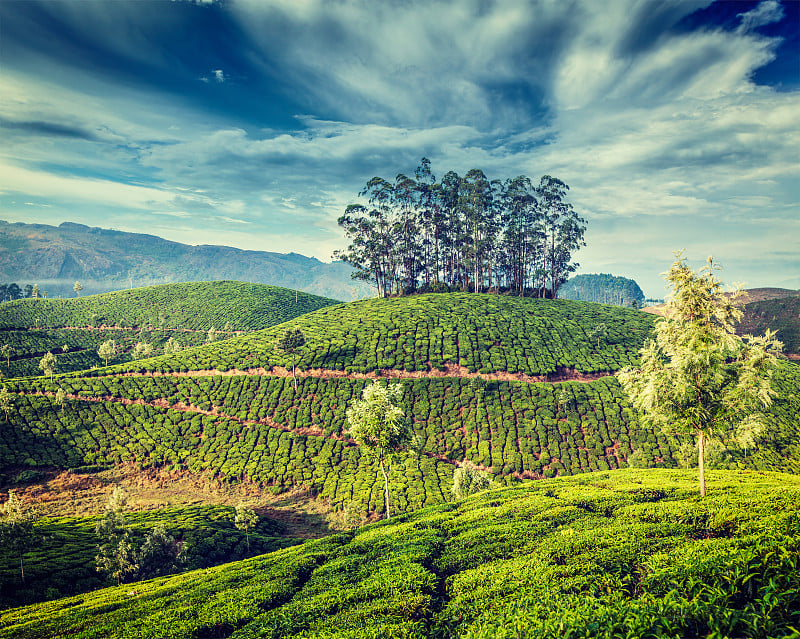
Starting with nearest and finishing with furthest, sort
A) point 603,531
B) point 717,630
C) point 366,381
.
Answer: point 717,630 → point 603,531 → point 366,381

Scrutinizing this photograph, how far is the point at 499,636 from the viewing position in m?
7.83

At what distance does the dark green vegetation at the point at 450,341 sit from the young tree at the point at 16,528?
3963 cm

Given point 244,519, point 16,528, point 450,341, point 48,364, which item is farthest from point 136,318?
point 244,519

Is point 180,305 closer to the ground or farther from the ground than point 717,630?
farther from the ground

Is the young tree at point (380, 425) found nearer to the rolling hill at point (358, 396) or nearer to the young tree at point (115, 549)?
the rolling hill at point (358, 396)

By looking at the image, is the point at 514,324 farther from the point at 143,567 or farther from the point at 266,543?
the point at 143,567

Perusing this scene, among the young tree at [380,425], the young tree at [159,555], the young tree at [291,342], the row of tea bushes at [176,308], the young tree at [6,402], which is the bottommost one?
the young tree at [159,555]

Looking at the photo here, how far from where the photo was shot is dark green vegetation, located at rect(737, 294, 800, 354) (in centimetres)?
9700

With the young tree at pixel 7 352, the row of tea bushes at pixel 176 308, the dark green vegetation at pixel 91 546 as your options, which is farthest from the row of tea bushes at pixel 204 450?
the row of tea bushes at pixel 176 308

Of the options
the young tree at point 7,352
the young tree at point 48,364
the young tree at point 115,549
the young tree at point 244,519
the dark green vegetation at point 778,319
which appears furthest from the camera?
the dark green vegetation at point 778,319

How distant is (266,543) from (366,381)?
29.4m

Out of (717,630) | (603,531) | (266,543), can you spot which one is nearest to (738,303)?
(603,531)

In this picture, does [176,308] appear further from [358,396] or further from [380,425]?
[380,425]

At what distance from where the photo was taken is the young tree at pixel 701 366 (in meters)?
16.5
